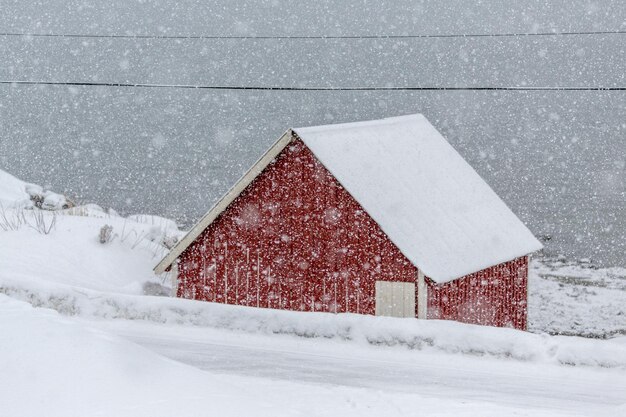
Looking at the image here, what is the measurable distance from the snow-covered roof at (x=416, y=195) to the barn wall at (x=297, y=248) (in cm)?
31

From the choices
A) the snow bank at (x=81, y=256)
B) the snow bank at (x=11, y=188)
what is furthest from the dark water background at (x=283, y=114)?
the snow bank at (x=81, y=256)

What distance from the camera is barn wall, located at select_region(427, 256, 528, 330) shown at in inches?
833

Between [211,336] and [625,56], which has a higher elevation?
[625,56]

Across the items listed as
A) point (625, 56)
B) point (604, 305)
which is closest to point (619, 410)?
point (604, 305)

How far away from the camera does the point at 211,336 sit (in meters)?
18.0

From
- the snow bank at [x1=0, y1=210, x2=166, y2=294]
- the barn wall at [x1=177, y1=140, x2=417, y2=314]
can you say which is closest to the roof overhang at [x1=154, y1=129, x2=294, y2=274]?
the barn wall at [x1=177, y1=140, x2=417, y2=314]

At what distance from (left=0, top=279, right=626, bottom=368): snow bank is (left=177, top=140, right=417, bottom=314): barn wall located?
307cm

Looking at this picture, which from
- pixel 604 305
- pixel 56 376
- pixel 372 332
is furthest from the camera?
pixel 604 305

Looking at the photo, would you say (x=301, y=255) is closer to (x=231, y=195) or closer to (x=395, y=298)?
(x=231, y=195)

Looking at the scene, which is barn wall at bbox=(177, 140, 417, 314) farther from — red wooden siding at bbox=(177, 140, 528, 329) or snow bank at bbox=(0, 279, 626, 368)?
snow bank at bbox=(0, 279, 626, 368)

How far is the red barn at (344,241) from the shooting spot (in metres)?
20.9

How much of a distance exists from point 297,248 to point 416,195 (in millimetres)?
3134

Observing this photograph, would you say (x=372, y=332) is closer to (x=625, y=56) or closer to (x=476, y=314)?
(x=476, y=314)

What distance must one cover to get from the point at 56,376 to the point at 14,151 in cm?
11289
